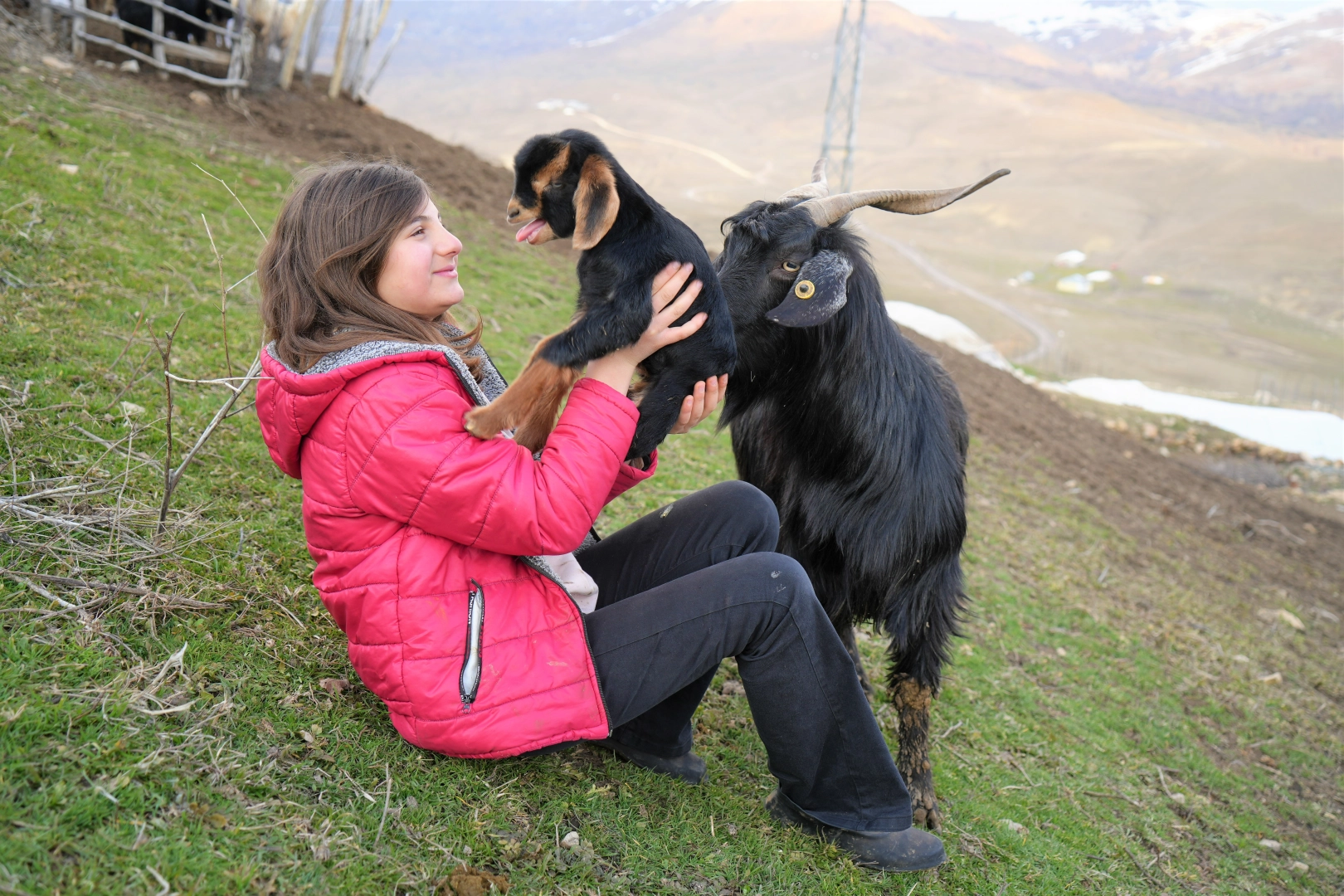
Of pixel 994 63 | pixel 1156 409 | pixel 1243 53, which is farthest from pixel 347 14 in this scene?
pixel 1243 53

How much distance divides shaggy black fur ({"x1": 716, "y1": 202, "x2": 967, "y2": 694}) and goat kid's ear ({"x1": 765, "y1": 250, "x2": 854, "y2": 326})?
7 cm

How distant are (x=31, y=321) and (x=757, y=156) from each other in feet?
261

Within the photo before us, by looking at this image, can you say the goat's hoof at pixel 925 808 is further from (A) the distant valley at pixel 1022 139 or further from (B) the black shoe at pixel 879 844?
(A) the distant valley at pixel 1022 139

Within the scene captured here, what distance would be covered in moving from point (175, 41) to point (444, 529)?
383 inches

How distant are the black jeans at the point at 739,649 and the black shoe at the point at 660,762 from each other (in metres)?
0.03

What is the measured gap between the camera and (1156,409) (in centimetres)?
1694

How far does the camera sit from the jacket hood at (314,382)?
6.37ft

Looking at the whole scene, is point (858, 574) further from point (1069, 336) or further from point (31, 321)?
point (1069, 336)

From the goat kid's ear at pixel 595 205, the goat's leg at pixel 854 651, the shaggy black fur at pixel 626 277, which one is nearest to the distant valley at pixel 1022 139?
the goat's leg at pixel 854 651

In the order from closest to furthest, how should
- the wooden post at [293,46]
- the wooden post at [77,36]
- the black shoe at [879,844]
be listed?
the black shoe at [879,844] < the wooden post at [77,36] < the wooden post at [293,46]

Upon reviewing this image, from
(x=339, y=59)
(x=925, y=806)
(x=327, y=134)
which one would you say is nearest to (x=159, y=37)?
(x=327, y=134)

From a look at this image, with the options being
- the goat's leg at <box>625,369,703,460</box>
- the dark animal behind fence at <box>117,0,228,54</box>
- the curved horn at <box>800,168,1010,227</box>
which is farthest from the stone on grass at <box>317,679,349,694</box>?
the dark animal behind fence at <box>117,0,228,54</box>

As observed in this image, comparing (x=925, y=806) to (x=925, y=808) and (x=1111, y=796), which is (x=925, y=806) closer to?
(x=925, y=808)

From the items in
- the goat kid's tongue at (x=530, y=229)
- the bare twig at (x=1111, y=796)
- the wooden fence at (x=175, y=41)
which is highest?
the goat kid's tongue at (x=530, y=229)
